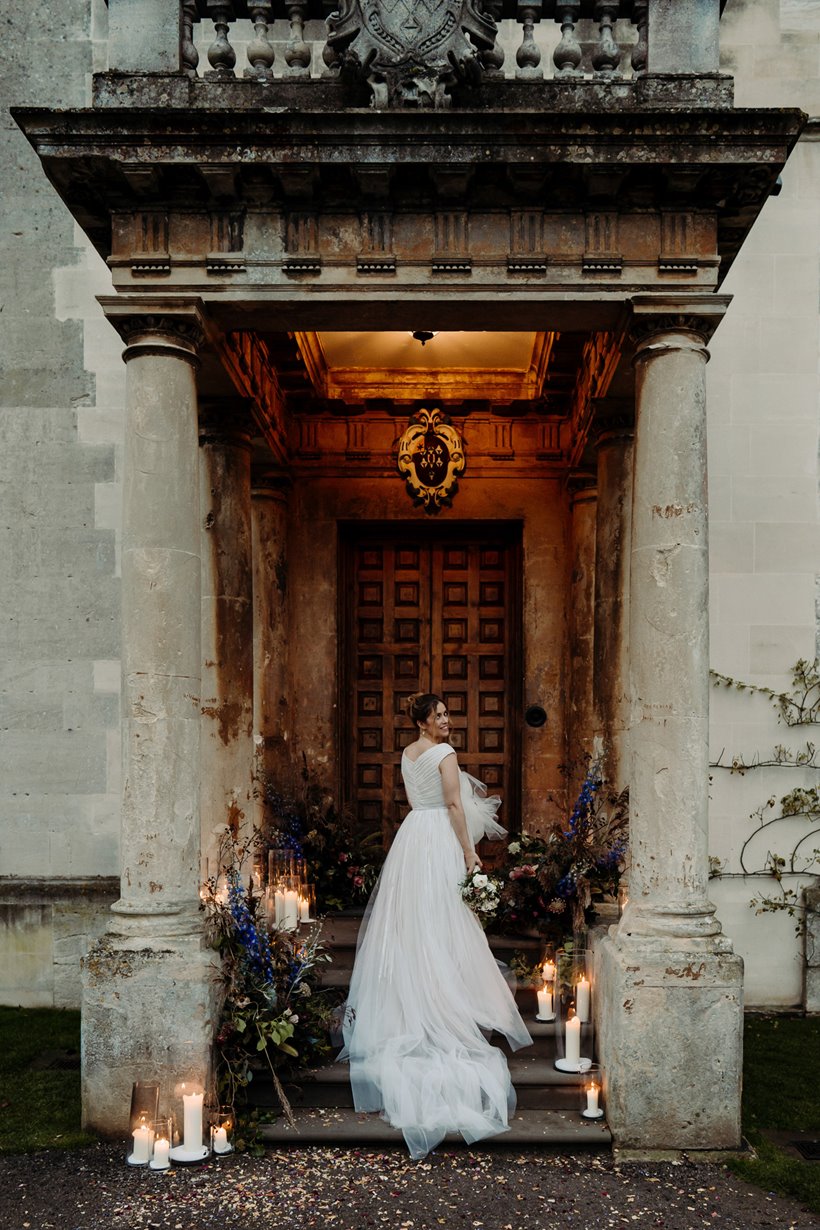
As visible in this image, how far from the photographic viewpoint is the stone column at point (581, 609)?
8.12 m

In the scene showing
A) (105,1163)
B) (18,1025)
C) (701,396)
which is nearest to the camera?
(105,1163)

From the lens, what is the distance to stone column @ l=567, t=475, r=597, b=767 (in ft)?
26.6

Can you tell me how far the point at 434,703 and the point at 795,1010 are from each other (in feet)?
13.5

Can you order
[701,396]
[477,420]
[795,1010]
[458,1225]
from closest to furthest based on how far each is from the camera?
[458,1225]
[701,396]
[795,1010]
[477,420]

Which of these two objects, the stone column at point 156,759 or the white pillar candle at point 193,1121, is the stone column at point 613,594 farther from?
the white pillar candle at point 193,1121

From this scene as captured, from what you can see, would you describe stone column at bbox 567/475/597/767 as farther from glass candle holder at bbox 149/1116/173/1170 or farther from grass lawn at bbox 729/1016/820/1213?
glass candle holder at bbox 149/1116/173/1170

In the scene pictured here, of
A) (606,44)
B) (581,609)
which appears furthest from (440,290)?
(581,609)

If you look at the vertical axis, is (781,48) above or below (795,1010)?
above

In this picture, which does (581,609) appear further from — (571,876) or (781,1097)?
(781,1097)

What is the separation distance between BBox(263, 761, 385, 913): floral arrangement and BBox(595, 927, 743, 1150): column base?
9.89 ft

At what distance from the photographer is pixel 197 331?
18.4ft

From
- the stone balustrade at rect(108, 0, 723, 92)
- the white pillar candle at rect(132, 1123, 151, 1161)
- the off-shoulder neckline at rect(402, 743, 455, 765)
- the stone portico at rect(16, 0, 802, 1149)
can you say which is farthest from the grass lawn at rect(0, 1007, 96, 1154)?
the stone balustrade at rect(108, 0, 723, 92)

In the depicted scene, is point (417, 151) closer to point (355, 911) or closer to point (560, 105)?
point (560, 105)

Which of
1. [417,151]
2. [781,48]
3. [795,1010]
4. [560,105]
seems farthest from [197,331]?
[795,1010]
